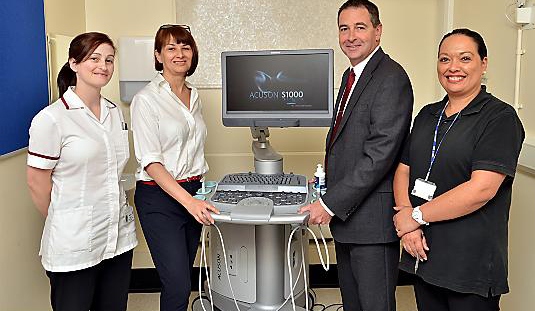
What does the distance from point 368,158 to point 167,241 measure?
89 cm

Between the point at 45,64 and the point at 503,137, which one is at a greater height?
the point at 45,64

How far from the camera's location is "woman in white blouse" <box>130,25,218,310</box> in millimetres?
2061

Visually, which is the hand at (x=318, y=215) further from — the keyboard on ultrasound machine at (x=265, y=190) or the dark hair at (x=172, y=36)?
the dark hair at (x=172, y=36)

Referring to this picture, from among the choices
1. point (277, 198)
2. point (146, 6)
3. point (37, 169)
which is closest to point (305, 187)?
point (277, 198)

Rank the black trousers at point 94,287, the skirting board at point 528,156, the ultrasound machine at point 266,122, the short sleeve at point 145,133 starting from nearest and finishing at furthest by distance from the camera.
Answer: the black trousers at point 94,287 < the skirting board at point 528,156 < the short sleeve at point 145,133 < the ultrasound machine at point 266,122

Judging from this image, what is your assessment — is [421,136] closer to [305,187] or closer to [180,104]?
[305,187]

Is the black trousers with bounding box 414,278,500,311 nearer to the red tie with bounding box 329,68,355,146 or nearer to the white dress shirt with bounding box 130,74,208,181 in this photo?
the red tie with bounding box 329,68,355,146

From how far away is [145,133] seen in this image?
2.05m

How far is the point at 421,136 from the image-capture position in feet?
5.41

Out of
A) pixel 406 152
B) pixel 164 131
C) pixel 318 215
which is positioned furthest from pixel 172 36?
pixel 406 152

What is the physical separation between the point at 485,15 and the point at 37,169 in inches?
80.7

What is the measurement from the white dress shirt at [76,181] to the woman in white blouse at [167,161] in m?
0.19

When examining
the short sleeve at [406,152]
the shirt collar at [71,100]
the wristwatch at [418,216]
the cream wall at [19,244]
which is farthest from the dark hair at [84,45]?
the wristwatch at [418,216]

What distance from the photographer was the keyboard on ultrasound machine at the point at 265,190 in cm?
204
